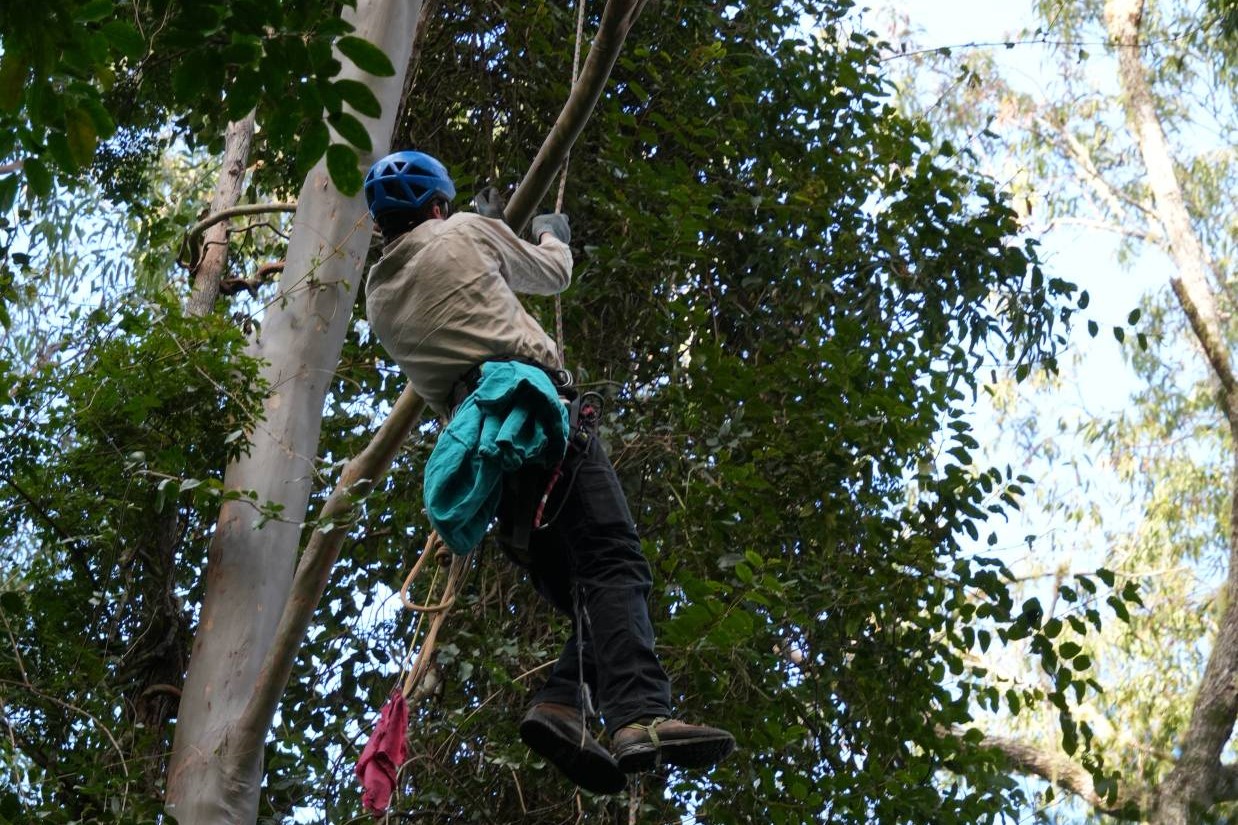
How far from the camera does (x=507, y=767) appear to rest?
553 centimetres

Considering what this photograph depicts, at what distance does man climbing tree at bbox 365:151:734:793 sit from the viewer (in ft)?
11.8

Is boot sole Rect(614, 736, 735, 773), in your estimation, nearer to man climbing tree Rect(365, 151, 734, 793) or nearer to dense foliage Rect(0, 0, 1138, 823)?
man climbing tree Rect(365, 151, 734, 793)

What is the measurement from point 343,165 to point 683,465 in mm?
2952

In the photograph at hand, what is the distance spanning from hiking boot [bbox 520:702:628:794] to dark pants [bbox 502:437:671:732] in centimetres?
6

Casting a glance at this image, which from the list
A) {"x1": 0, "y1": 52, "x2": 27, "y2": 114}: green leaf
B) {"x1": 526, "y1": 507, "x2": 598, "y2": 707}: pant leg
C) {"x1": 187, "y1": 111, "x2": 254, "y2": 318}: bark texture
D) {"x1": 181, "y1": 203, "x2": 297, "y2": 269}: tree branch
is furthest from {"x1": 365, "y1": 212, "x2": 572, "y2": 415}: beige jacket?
{"x1": 187, "y1": 111, "x2": 254, "y2": 318}: bark texture

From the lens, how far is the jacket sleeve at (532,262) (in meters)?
3.93

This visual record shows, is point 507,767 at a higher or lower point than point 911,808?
higher

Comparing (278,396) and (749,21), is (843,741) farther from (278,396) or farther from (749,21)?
(749,21)

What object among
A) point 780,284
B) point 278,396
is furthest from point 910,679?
point 278,396

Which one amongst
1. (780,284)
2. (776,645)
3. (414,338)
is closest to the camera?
(414,338)

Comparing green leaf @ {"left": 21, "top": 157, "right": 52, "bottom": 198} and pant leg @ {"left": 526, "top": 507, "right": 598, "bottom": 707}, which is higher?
green leaf @ {"left": 21, "top": 157, "right": 52, "bottom": 198}

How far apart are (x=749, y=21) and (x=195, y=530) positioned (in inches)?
135

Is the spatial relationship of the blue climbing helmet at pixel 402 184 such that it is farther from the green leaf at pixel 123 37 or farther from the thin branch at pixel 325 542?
the green leaf at pixel 123 37

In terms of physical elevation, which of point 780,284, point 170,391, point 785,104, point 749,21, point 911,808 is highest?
point 749,21
